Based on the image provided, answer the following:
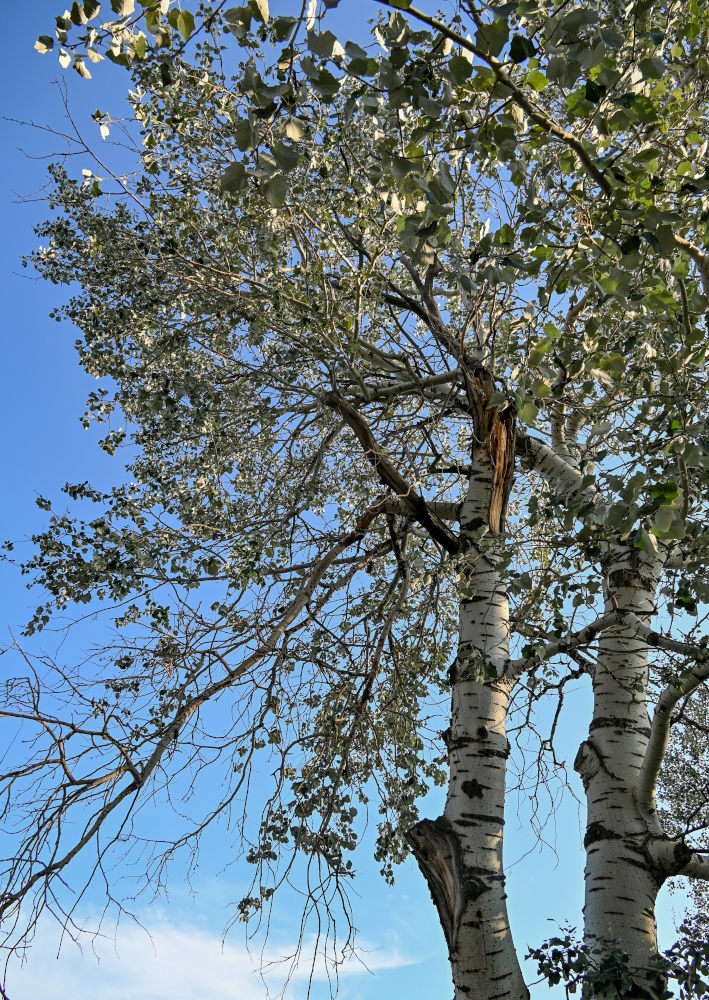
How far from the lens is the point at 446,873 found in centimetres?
428

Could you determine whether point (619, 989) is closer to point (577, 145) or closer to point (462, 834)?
point (462, 834)

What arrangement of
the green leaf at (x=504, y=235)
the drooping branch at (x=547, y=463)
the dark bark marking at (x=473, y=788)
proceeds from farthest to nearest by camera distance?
the drooping branch at (x=547, y=463) → the dark bark marking at (x=473, y=788) → the green leaf at (x=504, y=235)

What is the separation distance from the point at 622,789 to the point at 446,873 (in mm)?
1328

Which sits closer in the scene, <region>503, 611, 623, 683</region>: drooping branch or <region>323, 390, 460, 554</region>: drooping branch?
<region>503, 611, 623, 683</region>: drooping branch

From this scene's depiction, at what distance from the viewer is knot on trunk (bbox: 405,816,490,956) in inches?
164

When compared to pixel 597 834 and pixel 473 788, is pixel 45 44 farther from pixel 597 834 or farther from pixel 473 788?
pixel 597 834

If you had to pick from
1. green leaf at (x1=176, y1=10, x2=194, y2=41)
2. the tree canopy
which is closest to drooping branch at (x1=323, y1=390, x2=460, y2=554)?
the tree canopy

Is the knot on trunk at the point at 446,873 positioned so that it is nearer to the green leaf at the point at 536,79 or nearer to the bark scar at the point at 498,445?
the bark scar at the point at 498,445

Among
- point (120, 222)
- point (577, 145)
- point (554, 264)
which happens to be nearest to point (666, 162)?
point (554, 264)

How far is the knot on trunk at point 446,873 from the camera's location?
13.7 ft

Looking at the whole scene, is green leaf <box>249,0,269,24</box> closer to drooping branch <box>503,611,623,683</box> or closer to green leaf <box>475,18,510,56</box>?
green leaf <box>475,18,510,56</box>

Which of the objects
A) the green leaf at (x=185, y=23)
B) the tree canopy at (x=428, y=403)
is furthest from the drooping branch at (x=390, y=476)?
the green leaf at (x=185, y=23)

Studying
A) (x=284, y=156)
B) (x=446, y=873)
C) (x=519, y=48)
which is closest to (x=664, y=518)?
(x=519, y=48)

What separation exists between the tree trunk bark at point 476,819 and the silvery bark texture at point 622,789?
1.97 ft
